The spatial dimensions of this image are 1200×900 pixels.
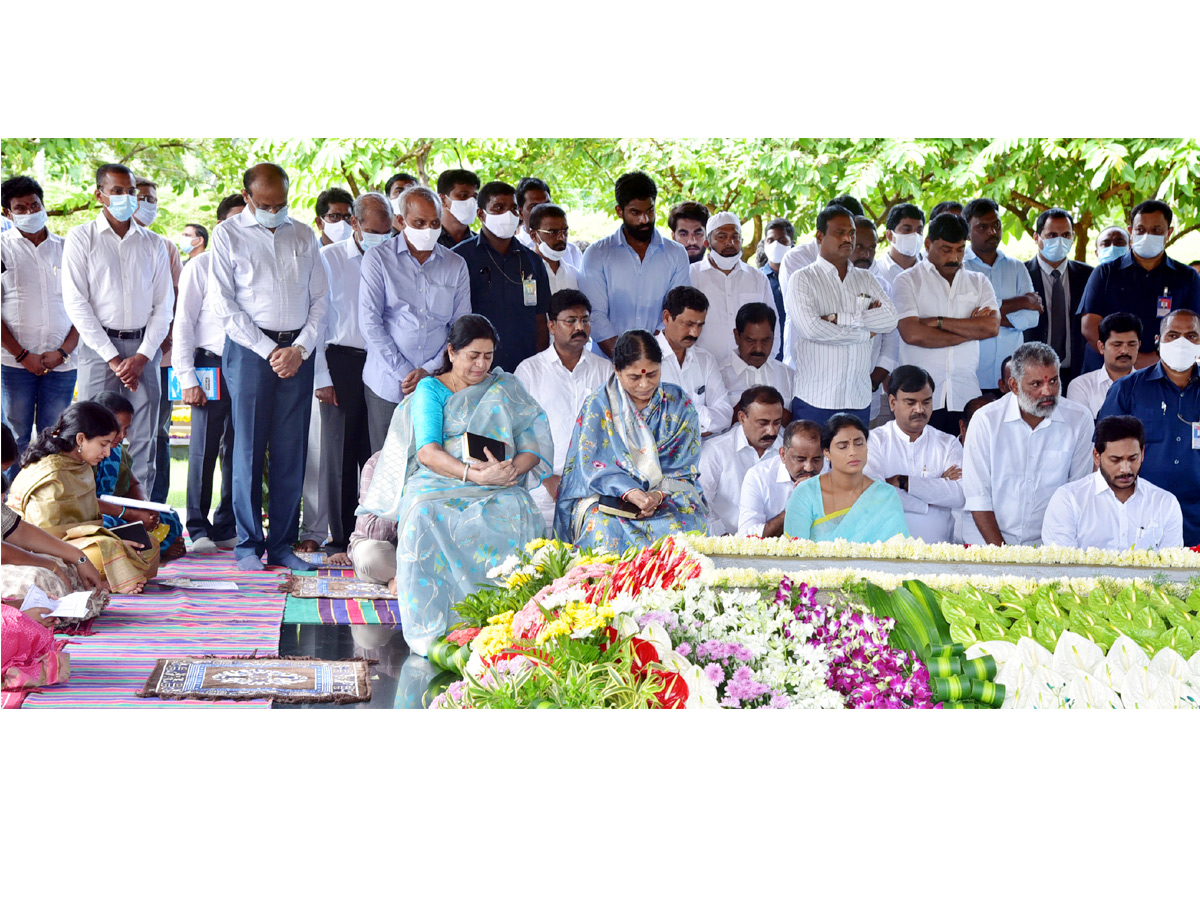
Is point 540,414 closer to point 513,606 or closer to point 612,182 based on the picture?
point 513,606

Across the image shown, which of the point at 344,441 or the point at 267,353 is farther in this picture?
the point at 344,441

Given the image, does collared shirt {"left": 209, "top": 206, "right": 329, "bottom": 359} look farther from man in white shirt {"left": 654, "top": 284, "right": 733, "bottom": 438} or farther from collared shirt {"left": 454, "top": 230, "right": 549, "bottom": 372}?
man in white shirt {"left": 654, "top": 284, "right": 733, "bottom": 438}

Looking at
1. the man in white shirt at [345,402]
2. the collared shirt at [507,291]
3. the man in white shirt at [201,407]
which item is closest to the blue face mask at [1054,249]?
the collared shirt at [507,291]

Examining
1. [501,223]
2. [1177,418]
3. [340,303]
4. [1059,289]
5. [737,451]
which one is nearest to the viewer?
[1177,418]

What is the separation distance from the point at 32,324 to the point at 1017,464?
16.8ft

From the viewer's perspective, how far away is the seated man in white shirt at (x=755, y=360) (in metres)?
6.29

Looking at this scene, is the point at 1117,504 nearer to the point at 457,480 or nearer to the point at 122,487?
the point at 457,480

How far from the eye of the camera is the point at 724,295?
6.77 metres

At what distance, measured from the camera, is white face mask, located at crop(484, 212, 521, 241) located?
6289mm

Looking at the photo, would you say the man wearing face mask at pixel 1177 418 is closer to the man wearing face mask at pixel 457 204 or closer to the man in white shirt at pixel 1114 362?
the man in white shirt at pixel 1114 362

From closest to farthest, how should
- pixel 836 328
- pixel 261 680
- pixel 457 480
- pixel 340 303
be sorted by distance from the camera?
pixel 261 680 → pixel 457 480 → pixel 836 328 → pixel 340 303

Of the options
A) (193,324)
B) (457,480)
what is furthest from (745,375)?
(193,324)

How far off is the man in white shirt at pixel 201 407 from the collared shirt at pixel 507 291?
4.67ft

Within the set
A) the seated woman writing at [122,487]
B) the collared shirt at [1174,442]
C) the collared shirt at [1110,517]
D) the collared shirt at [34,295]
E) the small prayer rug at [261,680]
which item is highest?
the collared shirt at [34,295]
